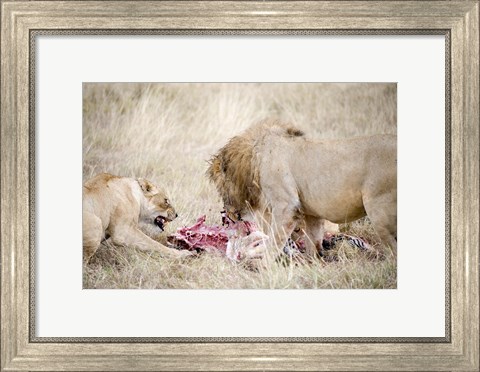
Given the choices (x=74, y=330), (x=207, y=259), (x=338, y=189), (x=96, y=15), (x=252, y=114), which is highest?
(x=96, y=15)

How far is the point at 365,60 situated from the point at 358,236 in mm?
1240

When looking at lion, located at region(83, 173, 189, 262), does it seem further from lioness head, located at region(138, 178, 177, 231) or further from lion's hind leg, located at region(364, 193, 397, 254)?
lion's hind leg, located at region(364, 193, 397, 254)

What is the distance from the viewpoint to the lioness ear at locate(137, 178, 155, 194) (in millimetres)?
6947

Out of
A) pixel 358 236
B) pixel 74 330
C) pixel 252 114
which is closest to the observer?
pixel 74 330

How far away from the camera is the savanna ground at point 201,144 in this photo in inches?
250

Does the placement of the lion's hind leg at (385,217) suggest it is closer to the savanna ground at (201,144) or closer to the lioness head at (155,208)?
the savanna ground at (201,144)

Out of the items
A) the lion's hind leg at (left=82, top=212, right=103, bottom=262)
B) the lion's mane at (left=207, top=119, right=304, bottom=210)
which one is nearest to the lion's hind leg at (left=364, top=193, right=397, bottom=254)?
the lion's mane at (left=207, top=119, right=304, bottom=210)

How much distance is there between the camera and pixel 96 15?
20.4 feet

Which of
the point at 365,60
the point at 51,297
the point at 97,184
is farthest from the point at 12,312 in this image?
the point at 365,60

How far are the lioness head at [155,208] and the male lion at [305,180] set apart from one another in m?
0.41

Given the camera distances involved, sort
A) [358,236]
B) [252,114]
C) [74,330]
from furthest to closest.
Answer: [252,114], [358,236], [74,330]

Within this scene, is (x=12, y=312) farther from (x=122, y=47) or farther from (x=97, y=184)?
(x=122, y=47)

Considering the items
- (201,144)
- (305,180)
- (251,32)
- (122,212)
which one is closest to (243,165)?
(305,180)

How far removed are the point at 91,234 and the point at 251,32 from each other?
1759 mm
